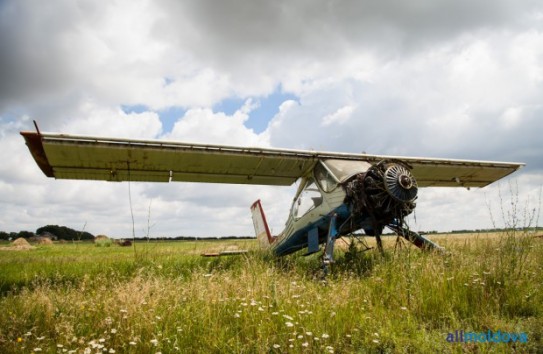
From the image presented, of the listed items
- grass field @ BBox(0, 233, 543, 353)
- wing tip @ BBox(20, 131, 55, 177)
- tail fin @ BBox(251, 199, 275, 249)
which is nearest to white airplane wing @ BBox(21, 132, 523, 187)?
wing tip @ BBox(20, 131, 55, 177)

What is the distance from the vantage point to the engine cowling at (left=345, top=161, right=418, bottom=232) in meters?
6.44

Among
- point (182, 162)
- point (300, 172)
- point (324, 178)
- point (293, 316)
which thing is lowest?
point (293, 316)

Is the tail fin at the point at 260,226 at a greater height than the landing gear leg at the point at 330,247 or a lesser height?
greater

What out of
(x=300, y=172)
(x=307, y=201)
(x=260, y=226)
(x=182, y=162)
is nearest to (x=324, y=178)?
(x=307, y=201)

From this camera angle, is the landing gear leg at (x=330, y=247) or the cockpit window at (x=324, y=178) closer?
the landing gear leg at (x=330, y=247)

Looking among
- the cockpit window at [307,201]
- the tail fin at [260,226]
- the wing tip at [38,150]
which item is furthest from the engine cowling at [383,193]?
the wing tip at [38,150]

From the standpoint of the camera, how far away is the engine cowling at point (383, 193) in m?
6.44

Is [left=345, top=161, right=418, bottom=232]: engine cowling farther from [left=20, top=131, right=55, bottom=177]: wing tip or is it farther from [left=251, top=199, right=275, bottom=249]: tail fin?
[left=20, top=131, right=55, bottom=177]: wing tip

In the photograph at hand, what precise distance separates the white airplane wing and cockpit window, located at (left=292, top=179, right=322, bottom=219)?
82 centimetres

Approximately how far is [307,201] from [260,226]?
15.3 ft

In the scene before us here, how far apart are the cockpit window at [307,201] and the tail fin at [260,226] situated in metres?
2.80

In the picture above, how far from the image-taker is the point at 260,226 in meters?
13.5

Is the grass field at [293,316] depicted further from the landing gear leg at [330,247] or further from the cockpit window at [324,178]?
the cockpit window at [324,178]

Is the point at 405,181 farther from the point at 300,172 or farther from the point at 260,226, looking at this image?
the point at 260,226
